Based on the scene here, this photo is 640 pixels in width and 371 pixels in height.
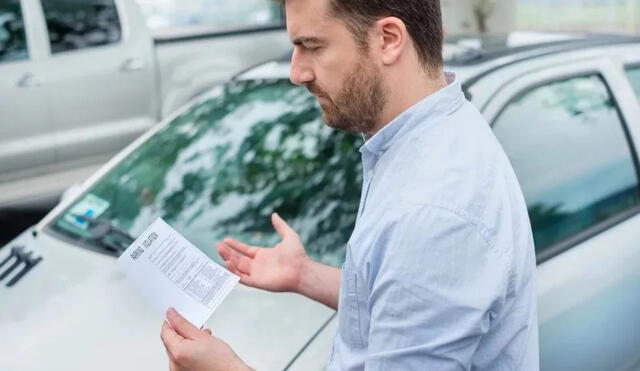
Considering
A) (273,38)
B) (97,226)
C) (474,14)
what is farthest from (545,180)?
(474,14)

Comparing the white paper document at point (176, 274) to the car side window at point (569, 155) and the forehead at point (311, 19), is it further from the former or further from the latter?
the car side window at point (569, 155)

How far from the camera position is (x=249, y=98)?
3121 mm

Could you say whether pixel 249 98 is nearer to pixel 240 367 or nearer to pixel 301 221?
pixel 301 221

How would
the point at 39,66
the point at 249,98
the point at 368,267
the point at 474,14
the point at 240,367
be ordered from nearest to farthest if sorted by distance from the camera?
the point at 368,267 → the point at 240,367 → the point at 249,98 → the point at 39,66 → the point at 474,14

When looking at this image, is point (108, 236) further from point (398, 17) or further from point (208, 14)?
point (208, 14)

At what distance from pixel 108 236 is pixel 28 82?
331 cm

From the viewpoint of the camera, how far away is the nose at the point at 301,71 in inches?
58.2

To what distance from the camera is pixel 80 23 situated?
5906mm

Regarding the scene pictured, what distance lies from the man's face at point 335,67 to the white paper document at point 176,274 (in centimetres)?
46

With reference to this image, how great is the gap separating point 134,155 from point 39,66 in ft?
9.54

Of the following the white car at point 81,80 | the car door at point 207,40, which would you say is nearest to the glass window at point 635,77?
the car door at point 207,40

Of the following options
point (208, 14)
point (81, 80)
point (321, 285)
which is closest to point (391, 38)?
point (321, 285)

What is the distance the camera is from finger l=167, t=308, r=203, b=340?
5.25 ft

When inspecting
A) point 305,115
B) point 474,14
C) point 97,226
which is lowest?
point 474,14
